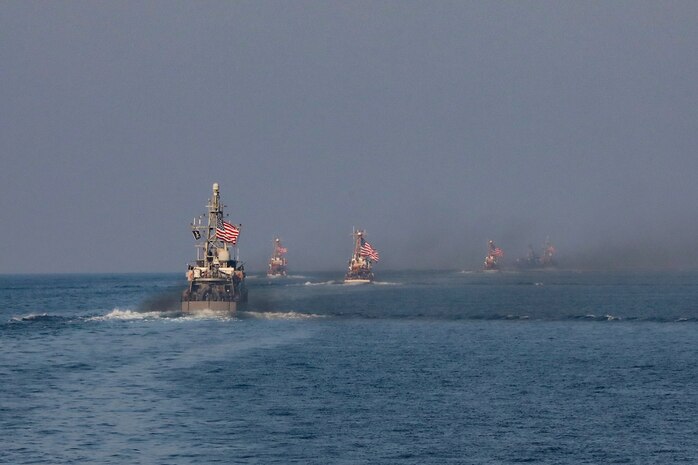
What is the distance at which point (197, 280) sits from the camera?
158m

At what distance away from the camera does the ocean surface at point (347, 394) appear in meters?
54.4

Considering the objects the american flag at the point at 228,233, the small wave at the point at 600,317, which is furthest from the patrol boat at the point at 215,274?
the small wave at the point at 600,317

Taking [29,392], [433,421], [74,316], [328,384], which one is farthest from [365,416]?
[74,316]

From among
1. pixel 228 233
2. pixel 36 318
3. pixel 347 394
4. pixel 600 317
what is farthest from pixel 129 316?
pixel 347 394

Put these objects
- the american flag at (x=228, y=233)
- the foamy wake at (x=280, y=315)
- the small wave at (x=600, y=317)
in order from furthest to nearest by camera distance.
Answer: the american flag at (x=228, y=233) → the foamy wake at (x=280, y=315) → the small wave at (x=600, y=317)

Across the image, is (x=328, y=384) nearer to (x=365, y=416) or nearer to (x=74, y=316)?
(x=365, y=416)

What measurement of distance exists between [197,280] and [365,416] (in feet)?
317

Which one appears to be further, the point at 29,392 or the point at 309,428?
the point at 29,392

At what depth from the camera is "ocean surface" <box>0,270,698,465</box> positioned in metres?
54.4

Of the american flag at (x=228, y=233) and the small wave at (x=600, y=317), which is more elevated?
the american flag at (x=228, y=233)

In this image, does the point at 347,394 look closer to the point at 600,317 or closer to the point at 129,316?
the point at 600,317

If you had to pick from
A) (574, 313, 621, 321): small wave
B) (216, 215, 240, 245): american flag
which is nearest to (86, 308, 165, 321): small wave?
(216, 215, 240, 245): american flag

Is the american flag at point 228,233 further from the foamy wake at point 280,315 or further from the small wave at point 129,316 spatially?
the small wave at point 129,316

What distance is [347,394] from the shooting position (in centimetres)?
7306
